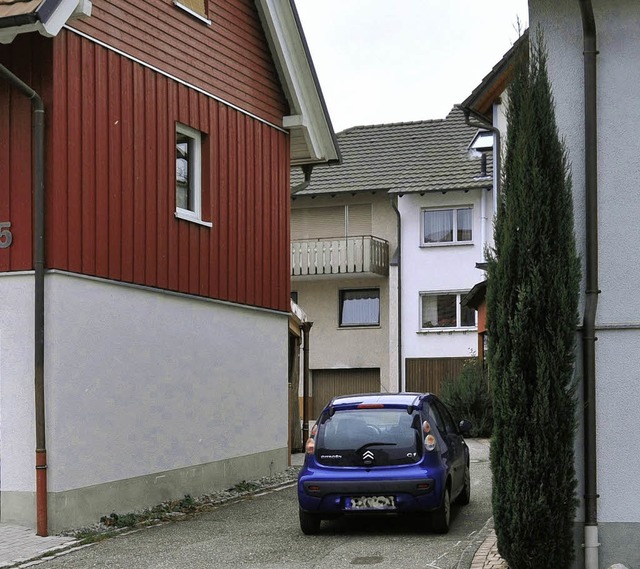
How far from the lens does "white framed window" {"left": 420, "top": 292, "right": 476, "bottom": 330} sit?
3662 centimetres

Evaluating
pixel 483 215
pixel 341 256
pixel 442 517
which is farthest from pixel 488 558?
pixel 341 256

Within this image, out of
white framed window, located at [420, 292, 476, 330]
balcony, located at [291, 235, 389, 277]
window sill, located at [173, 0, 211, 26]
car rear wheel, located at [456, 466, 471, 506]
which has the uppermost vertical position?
window sill, located at [173, 0, 211, 26]

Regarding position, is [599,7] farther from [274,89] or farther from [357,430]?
[274,89]

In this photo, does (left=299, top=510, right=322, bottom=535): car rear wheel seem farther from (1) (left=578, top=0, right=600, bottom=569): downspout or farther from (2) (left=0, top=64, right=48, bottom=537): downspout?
(1) (left=578, top=0, right=600, bottom=569): downspout

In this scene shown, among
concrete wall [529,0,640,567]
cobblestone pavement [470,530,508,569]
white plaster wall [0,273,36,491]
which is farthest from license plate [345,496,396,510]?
white plaster wall [0,273,36,491]

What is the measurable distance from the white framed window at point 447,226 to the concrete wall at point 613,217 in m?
26.8

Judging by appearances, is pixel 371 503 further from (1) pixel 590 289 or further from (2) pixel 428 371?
(2) pixel 428 371

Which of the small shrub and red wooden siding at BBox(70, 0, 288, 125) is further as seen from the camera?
the small shrub

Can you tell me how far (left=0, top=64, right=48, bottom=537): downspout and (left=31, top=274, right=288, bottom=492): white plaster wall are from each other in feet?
0.47

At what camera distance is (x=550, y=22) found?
9969 mm

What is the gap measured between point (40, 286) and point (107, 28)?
141 inches

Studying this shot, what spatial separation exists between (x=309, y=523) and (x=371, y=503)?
86cm

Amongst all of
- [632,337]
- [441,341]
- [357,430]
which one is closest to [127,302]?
[357,430]

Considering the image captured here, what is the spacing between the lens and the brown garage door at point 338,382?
125ft
